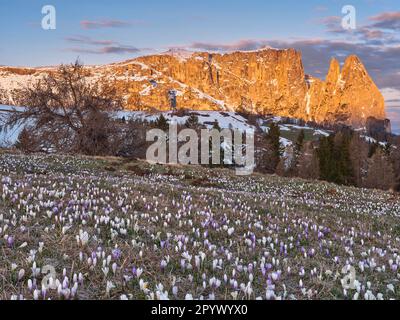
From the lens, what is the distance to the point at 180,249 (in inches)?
273

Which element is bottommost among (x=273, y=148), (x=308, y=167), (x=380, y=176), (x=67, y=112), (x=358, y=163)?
(x=380, y=176)

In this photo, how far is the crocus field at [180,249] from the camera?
17.5 ft

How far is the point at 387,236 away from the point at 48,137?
126 feet

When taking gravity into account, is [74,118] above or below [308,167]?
above

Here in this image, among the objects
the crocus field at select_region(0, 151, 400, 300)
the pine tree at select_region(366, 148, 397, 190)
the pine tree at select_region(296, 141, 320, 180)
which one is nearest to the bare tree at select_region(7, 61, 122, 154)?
the crocus field at select_region(0, 151, 400, 300)

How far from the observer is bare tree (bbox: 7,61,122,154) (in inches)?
1655

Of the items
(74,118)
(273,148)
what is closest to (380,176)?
(273,148)

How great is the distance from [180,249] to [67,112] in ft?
129

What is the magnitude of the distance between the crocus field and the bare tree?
30.3m

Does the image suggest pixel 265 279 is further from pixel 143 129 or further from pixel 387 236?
pixel 143 129

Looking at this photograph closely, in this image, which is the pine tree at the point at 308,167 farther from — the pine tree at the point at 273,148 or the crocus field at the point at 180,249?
the crocus field at the point at 180,249

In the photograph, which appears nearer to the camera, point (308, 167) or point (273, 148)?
point (308, 167)

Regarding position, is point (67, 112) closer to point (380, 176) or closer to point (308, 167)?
point (308, 167)
